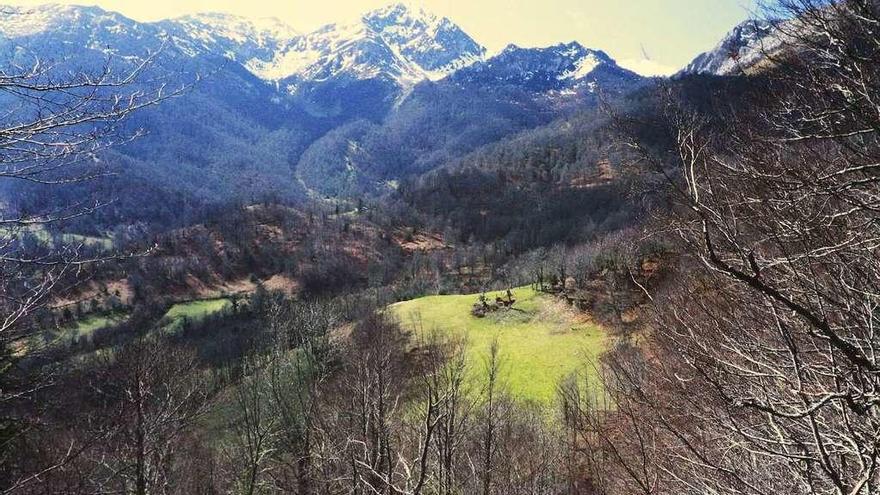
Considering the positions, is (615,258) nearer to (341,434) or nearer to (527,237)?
(341,434)

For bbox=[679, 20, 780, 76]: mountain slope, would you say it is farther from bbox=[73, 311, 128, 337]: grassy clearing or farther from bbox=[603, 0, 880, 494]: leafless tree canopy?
bbox=[73, 311, 128, 337]: grassy clearing

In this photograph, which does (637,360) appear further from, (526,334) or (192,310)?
(192,310)

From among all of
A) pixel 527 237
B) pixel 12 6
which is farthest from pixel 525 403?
pixel 527 237

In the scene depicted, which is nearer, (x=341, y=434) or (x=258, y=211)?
(x=341, y=434)

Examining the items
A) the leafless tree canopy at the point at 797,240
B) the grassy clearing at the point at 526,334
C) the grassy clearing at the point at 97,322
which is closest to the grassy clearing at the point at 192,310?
the grassy clearing at the point at 97,322

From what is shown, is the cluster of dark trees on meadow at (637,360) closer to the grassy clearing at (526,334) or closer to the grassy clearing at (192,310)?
the grassy clearing at (526,334)

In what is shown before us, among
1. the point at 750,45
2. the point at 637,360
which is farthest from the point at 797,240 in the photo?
the point at 637,360
